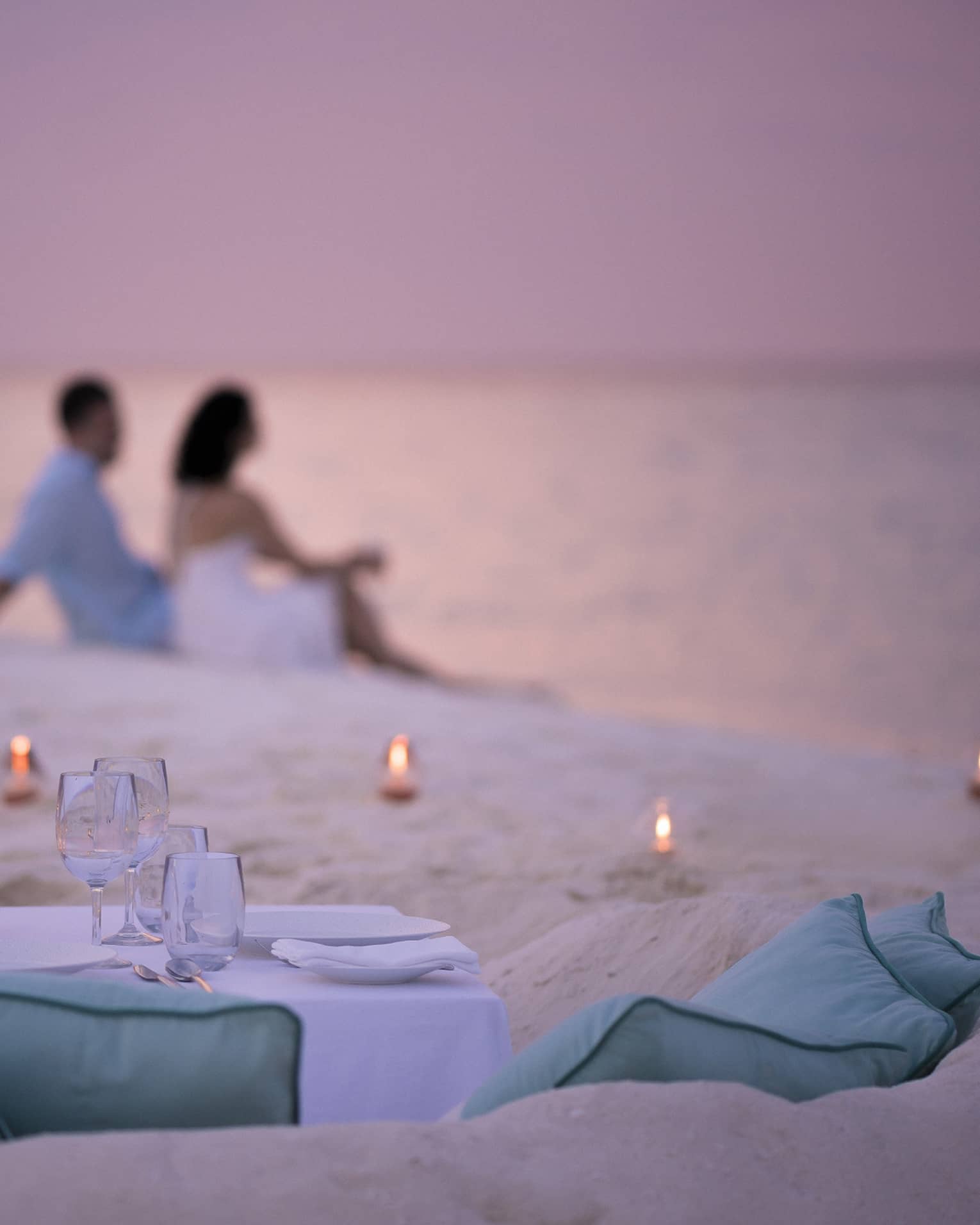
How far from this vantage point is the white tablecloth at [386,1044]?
1.95 meters

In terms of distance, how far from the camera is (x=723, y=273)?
2406 cm

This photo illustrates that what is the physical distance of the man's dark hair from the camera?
7.75m

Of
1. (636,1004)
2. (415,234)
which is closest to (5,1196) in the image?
(636,1004)

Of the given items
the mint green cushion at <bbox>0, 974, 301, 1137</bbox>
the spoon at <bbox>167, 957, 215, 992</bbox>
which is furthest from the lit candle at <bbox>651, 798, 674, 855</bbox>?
Result: the mint green cushion at <bbox>0, 974, 301, 1137</bbox>

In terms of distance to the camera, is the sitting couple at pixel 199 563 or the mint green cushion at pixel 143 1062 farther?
the sitting couple at pixel 199 563

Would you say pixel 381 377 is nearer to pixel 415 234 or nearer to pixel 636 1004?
pixel 415 234

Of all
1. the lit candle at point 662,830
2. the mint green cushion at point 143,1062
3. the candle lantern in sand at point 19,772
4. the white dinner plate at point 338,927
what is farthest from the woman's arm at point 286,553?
the mint green cushion at point 143,1062

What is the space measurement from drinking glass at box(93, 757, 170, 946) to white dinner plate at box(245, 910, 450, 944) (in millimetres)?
175

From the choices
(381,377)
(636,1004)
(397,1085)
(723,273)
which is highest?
(381,377)

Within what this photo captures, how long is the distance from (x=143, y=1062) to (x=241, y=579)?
6.42m

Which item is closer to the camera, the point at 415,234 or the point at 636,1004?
the point at 636,1004

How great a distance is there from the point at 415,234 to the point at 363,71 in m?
4.30

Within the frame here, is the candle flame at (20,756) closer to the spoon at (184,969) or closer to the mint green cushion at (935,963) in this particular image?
the spoon at (184,969)

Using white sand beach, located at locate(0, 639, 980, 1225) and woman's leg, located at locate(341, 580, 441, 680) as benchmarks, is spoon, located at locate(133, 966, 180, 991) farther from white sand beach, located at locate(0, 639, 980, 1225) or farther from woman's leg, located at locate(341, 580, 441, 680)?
woman's leg, located at locate(341, 580, 441, 680)
